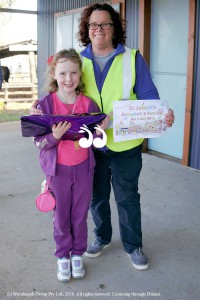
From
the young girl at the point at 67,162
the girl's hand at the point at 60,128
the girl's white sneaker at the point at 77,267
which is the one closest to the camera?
the girl's hand at the point at 60,128

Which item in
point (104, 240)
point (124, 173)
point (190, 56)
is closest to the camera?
point (124, 173)

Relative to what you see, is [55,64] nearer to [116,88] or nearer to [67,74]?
[67,74]

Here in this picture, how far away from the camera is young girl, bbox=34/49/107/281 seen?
7.36 feet

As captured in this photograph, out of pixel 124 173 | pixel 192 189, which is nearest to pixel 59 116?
pixel 124 173

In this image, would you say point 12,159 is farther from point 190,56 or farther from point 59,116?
point 59,116

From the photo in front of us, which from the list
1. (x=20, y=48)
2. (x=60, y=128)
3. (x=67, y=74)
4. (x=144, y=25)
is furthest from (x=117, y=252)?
(x=20, y=48)

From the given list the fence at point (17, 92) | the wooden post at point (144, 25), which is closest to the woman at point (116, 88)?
the wooden post at point (144, 25)

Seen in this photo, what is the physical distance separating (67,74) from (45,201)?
772 millimetres

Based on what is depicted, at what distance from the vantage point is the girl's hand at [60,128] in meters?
2.13

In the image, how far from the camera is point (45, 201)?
2332 mm

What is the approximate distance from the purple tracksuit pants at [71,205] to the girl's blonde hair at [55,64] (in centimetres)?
46

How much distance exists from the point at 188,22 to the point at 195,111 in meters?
1.12

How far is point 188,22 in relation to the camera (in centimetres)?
481

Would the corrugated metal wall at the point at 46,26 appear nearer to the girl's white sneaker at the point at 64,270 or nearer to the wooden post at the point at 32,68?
the wooden post at the point at 32,68
